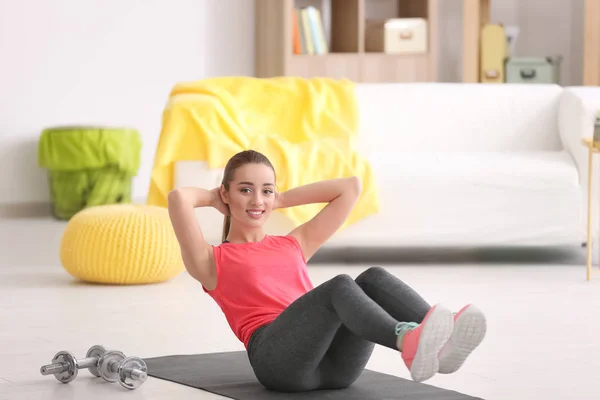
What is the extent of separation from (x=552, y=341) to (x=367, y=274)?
2.92ft

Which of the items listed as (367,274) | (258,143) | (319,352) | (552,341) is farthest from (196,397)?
(258,143)

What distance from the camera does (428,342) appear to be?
1563 millimetres

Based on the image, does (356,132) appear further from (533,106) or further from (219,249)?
(219,249)

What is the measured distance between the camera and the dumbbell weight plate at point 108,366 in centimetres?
204

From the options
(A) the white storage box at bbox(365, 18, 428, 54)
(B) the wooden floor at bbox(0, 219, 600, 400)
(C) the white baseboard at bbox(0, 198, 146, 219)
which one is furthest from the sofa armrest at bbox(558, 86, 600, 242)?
(C) the white baseboard at bbox(0, 198, 146, 219)

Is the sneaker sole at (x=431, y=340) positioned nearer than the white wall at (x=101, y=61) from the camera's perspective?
Yes

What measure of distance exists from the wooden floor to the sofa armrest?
0.26m

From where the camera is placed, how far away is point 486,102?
4539 mm

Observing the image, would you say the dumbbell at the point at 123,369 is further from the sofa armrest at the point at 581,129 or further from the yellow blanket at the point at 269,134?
the sofa armrest at the point at 581,129

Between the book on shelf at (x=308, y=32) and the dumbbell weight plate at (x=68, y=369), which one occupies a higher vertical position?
the book on shelf at (x=308, y=32)

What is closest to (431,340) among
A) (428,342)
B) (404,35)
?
(428,342)

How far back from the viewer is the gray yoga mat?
1908mm

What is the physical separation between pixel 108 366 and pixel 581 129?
2.71 metres

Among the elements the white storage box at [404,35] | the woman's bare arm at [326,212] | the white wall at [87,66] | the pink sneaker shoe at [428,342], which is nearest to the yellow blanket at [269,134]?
the woman's bare arm at [326,212]
